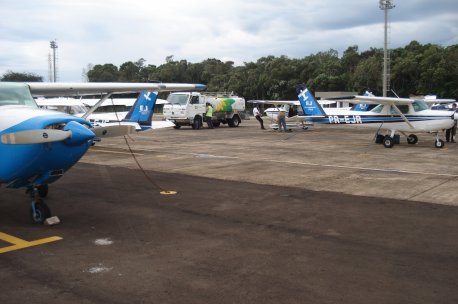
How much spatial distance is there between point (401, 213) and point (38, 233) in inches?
220

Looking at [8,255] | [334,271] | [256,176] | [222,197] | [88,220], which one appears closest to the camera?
[334,271]

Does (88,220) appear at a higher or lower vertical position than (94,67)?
lower

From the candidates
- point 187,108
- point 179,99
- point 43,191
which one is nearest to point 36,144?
point 43,191

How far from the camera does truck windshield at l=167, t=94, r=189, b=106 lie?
29856mm

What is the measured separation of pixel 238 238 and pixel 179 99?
24750 millimetres

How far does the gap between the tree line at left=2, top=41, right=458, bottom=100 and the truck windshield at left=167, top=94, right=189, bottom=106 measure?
38124 mm

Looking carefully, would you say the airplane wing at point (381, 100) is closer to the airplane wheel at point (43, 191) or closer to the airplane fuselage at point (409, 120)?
the airplane fuselage at point (409, 120)

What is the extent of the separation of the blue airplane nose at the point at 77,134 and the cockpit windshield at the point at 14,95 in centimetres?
154

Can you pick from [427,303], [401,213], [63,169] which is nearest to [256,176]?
[401,213]

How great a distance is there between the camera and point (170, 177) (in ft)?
35.9

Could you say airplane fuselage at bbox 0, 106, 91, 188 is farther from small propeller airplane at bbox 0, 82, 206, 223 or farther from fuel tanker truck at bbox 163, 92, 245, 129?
fuel tanker truck at bbox 163, 92, 245, 129

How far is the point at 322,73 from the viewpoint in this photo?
234 ft

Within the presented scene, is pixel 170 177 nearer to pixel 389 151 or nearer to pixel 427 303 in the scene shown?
pixel 427 303

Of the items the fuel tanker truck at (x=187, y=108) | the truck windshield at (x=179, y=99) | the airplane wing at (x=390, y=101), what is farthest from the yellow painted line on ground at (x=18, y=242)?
the truck windshield at (x=179, y=99)
